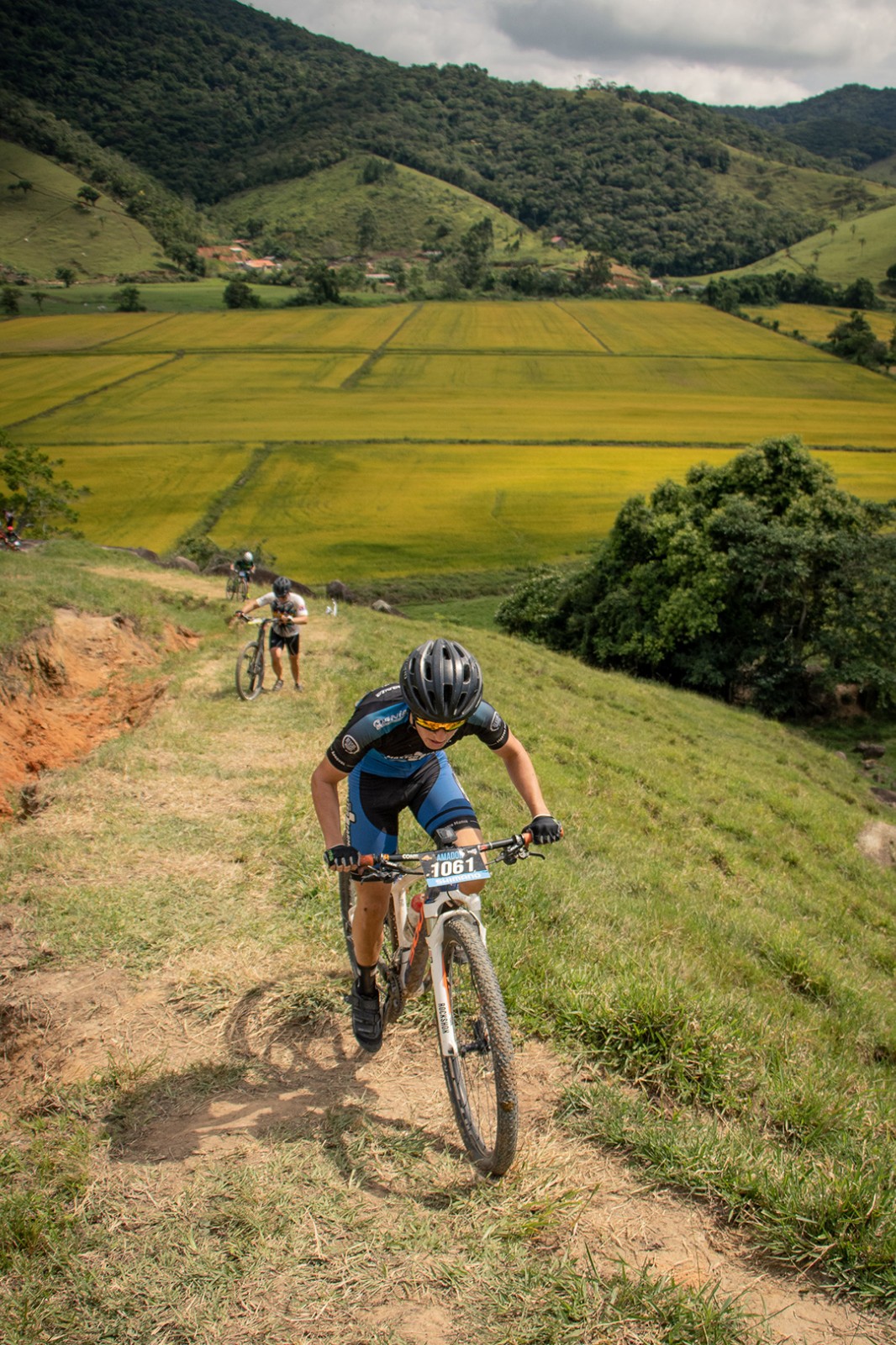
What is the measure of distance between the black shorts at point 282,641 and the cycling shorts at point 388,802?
878 centimetres

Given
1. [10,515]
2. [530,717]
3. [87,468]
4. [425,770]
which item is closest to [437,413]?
[87,468]

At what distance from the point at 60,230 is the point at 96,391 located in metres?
101

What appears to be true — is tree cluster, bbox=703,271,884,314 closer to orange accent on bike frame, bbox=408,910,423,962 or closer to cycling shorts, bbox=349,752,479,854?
cycling shorts, bbox=349,752,479,854

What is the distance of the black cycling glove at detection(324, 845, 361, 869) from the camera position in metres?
4.60

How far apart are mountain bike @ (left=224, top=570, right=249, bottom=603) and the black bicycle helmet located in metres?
21.0

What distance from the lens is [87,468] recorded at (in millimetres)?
66375

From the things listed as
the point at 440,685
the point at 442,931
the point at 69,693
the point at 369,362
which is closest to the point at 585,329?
the point at 369,362

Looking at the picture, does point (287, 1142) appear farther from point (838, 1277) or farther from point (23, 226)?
point (23, 226)

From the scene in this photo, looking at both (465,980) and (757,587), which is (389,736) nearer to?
(465,980)

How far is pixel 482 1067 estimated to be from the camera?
14.5 ft

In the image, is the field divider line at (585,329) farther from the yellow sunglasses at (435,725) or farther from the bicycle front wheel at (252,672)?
the yellow sunglasses at (435,725)

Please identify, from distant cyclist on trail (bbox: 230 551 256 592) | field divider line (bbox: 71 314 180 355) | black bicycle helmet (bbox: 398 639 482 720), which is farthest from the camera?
field divider line (bbox: 71 314 180 355)

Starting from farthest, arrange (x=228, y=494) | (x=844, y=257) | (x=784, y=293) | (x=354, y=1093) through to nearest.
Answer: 1. (x=844, y=257)
2. (x=784, y=293)
3. (x=228, y=494)
4. (x=354, y=1093)

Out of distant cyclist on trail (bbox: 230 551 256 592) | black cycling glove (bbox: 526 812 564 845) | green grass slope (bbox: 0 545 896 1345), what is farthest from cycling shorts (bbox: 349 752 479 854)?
distant cyclist on trail (bbox: 230 551 256 592)
